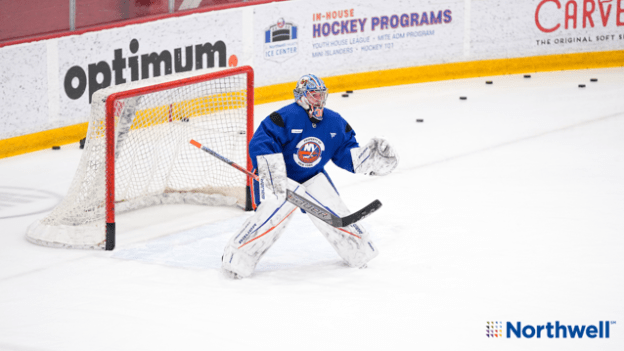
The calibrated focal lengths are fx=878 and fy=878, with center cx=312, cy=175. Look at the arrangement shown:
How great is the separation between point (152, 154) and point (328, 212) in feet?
5.64

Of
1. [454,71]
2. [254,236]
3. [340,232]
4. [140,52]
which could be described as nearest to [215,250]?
[254,236]

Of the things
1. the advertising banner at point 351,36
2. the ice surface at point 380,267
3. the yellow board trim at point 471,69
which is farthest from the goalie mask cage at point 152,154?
the yellow board trim at point 471,69

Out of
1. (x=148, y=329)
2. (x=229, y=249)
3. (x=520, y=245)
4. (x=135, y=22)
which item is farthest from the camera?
(x=135, y=22)

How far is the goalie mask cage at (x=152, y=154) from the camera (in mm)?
5078

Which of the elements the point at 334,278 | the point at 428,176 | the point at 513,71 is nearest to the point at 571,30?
the point at 513,71

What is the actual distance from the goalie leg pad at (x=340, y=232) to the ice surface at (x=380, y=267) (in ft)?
0.35

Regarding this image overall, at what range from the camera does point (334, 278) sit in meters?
4.55

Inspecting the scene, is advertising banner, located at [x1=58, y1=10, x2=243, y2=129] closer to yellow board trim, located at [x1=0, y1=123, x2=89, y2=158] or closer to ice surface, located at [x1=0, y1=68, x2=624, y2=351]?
yellow board trim, located at [x1=0, y1=123, x2=89, y2=158]

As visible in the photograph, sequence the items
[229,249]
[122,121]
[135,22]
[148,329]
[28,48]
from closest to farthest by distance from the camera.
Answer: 1. [148,329]
2. [229,249]
3. [122,121]
4. [28,48]
5. [135,22]

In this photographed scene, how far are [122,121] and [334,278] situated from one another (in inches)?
69.4

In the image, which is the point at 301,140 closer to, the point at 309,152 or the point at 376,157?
the point at 309,152

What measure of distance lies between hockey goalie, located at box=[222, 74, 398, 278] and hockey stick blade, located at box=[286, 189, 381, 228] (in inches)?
2.2

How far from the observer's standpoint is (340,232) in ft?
15.1

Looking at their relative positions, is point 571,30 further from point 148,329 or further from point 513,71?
point 148,329
